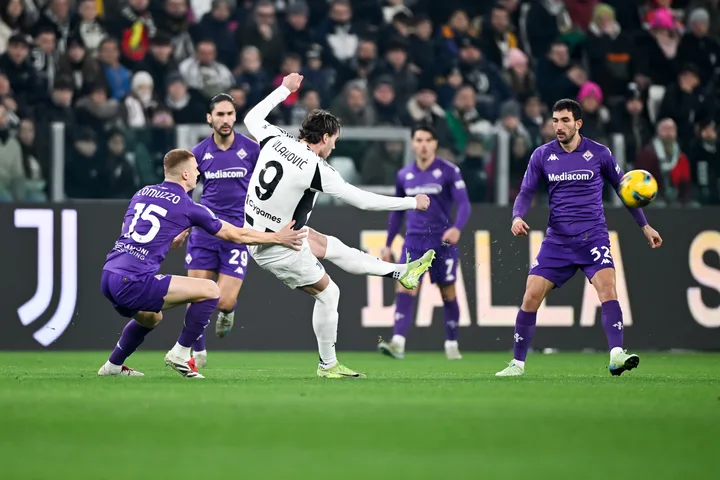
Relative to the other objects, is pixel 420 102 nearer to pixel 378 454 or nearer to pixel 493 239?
pixel 493 239

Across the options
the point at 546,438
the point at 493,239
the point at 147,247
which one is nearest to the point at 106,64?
the point at 493,239

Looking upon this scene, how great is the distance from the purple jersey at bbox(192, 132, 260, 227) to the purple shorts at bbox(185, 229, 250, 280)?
10.2 inches

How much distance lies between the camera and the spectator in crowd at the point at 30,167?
1561 centimetres

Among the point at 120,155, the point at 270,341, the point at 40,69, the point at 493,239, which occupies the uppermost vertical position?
the point at 40,69

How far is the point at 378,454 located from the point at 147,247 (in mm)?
4483

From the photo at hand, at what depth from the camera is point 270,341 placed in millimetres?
15945

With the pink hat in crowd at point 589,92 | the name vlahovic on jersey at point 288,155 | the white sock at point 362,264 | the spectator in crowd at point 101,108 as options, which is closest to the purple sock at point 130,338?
the white sock at point 362,264

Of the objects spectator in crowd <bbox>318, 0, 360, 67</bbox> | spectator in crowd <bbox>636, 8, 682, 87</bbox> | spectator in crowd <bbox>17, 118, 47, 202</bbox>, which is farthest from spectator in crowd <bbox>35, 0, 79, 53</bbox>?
spectator in crowd <bbox>636, 8, 682, 87</bbox>

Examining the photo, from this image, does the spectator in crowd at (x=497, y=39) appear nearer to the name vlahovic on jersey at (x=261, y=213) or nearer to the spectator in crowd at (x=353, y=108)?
the spectator in crowd at (x=353, y=108)

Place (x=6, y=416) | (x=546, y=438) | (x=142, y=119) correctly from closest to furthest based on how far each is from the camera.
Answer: (x=546, y=438) → (x=6, y=416) → (x=142, y=119)

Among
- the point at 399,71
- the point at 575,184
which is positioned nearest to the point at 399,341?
the point at 575,184

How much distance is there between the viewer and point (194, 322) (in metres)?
10.9

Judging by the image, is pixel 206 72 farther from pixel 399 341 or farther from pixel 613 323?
pixel 613 323

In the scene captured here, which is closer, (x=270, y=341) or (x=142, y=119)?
(x=270, y=341)
